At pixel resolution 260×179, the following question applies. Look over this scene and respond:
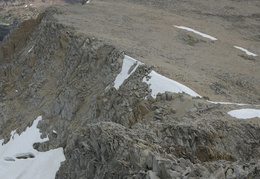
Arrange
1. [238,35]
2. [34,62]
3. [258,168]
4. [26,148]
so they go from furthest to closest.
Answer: [238,35]
[34,62]
[26,148]
[258,168]

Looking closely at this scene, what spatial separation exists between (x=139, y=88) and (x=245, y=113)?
7085mm

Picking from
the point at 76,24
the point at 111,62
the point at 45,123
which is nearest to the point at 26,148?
the point at 45,123

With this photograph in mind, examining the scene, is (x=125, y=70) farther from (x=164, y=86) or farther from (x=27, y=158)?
(x=27, y=158)

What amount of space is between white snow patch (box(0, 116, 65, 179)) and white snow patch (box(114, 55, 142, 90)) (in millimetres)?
7182

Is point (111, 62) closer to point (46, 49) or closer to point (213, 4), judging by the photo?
point (46, 49)

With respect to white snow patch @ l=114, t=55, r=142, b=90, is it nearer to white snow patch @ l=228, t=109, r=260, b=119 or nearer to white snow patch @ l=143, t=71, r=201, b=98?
white snow patch @ l=143, t=71, r=201, b=98

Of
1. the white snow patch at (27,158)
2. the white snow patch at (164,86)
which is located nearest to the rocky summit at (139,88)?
the white snow patch at (164,86)

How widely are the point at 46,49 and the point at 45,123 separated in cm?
889

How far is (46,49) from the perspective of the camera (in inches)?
1565

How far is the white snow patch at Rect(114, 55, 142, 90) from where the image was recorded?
27.4 m

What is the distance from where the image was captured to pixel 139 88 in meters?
24.8

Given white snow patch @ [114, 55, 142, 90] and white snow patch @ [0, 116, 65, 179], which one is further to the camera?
white snow patch @ [0, 116, 65, 179]

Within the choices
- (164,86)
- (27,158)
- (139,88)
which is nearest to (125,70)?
(139,88)

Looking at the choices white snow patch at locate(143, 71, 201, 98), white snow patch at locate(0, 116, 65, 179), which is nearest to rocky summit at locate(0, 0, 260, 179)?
white snow patch at locate(143, 71, 201, 98)
